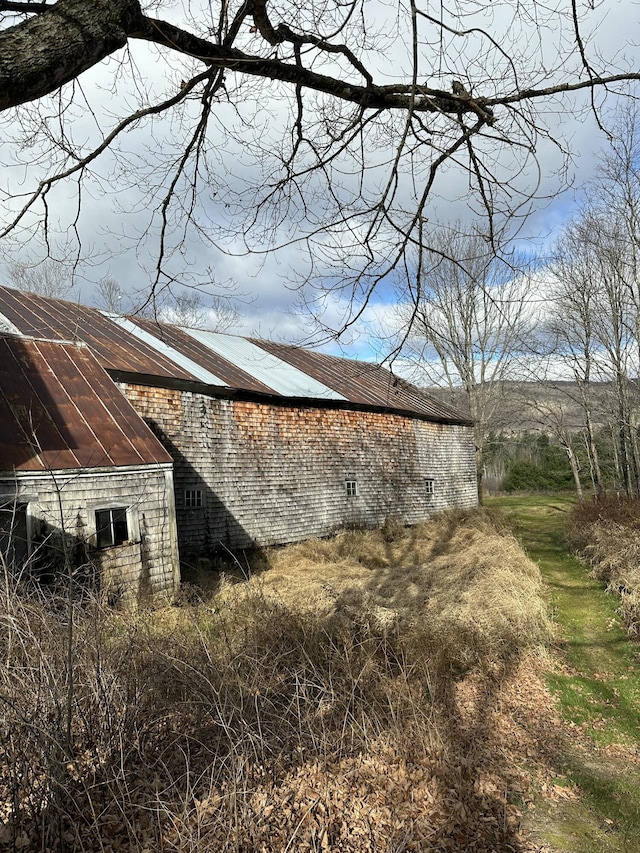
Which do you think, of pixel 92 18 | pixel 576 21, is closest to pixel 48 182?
pixel 92 18

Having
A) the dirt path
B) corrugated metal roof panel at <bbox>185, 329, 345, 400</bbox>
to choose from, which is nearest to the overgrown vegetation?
the dirt path

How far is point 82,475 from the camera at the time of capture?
912 centimetres

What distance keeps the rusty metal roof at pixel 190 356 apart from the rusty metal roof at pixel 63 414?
0.78 m

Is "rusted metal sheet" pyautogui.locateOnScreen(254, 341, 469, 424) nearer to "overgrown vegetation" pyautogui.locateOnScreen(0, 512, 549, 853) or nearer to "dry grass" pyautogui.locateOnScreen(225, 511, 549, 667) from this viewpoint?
"dry grass" pyautogui.locateOnScreen(225, 511, 549, 667)

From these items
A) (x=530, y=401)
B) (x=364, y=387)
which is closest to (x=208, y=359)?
(x=364, y=387)

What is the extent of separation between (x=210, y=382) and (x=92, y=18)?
1128 centimetres

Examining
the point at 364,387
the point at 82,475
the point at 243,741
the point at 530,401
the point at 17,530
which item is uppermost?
the point at 364,387

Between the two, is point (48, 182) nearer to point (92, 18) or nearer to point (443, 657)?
point (92, 18)

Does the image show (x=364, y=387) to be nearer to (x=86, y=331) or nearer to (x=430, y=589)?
(x=86, y=331)

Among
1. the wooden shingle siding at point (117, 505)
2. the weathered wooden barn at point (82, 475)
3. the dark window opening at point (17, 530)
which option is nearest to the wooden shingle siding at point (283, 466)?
the weathered wooden barn at point (82, 475)

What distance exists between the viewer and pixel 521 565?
37.4ft

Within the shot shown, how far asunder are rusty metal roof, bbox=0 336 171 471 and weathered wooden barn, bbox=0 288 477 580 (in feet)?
2.72

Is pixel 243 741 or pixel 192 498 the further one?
pixel 192 498

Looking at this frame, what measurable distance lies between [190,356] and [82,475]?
23.1ft
